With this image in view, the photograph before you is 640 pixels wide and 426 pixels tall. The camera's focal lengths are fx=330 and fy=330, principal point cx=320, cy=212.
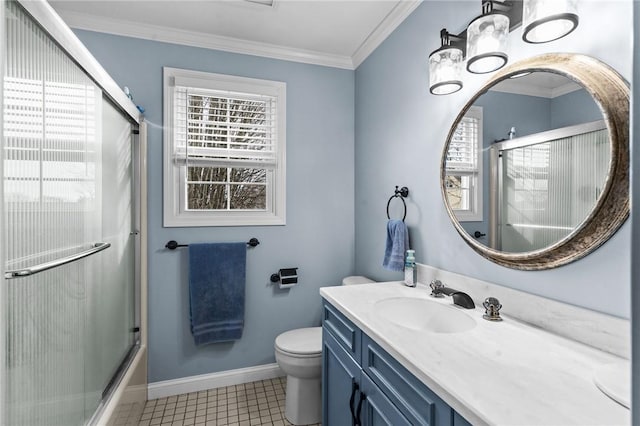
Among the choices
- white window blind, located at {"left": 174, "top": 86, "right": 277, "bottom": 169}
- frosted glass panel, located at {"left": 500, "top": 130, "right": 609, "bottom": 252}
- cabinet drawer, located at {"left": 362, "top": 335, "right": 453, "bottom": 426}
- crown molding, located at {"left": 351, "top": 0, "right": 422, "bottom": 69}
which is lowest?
cabinet drawer, located at {"left": 362, "top": 335, "right": 453, "bottom": 426}

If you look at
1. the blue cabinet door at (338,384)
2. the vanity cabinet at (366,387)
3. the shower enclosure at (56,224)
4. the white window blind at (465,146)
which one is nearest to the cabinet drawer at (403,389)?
the vanity cabinet at (366,387)

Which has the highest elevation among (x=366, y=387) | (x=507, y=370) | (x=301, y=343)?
(x=507, y=370)

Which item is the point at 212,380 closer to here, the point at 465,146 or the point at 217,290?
the point at 217,290

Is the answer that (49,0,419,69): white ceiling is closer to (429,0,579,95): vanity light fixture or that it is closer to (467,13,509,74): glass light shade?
(429,0,579,95): vanity light fixture

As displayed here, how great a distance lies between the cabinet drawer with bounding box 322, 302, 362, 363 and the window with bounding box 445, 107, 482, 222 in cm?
68

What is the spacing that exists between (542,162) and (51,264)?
64.6 inches

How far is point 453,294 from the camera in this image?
1390mm

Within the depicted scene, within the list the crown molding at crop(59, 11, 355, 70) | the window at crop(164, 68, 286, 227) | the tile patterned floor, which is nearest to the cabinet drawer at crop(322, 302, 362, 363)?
the tile patterned floor

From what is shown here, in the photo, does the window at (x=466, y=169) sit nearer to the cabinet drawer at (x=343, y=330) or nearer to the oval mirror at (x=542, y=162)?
the oval mirror at (x=542, y=162)

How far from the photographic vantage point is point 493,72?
133 cm

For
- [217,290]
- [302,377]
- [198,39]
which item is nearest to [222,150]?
[198,39]

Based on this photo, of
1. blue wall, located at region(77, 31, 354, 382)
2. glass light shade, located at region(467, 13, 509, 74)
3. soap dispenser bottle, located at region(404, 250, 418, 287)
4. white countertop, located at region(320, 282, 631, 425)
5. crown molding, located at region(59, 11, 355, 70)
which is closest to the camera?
white countertop, located at region(320, 282, 631, 425)

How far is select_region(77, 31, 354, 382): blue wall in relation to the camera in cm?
215

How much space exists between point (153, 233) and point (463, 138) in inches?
75.5
